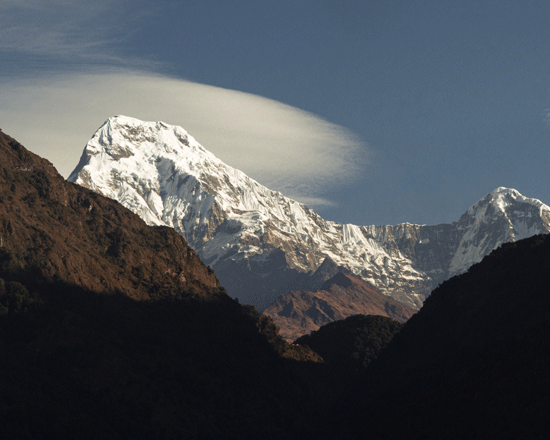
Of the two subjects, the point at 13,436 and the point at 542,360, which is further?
the point at 542,360

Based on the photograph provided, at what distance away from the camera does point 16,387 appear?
18438 centimetres

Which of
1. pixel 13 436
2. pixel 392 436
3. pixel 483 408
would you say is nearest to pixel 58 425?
pixel 13 436

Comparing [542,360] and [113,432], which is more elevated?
[542,360]

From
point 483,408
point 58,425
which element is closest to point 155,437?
point 58,425

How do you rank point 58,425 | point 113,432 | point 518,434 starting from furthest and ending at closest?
1. point 113,432
2. point 58,425
3. point 518,434

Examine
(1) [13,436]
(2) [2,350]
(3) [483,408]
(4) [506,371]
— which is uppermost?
(4) [506,371]

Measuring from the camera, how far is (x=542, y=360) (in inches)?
7382

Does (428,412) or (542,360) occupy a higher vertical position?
(542,360)

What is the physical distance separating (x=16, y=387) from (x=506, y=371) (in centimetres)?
12382

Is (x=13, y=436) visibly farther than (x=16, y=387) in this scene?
No

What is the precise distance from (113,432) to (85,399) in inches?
531

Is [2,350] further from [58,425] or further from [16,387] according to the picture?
[58,425]

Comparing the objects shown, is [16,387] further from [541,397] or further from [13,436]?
[541,397]

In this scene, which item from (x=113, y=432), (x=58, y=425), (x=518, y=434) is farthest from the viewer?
(x=113, y=432)
